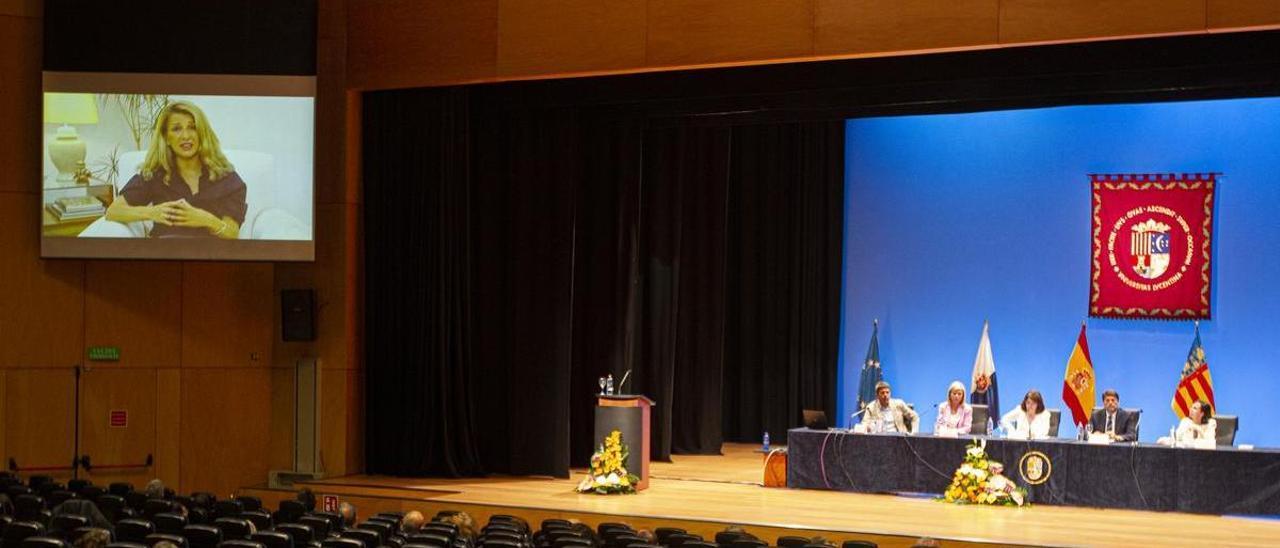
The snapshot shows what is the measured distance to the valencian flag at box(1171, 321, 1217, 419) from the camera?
42.2ft

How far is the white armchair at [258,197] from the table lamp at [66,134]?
1.27 ft

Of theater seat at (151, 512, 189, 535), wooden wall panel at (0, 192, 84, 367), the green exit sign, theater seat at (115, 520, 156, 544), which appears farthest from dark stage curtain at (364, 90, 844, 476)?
theater seat at (115, 520, 156, 544)

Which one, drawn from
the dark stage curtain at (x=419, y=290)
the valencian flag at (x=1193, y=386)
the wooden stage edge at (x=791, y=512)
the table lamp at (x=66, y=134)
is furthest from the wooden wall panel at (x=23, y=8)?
the valencian flag at (x=1193, y=386)

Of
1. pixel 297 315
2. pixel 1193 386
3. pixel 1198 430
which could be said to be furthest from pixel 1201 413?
pixel 297 315

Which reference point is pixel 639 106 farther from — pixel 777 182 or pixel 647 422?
pixel 777 182

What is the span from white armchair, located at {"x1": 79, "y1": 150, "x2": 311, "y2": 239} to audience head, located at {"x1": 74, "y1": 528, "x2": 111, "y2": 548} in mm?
6931

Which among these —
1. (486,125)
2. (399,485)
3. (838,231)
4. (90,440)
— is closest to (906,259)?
(838,231)

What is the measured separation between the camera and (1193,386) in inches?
508

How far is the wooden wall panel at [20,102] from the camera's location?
1214cm

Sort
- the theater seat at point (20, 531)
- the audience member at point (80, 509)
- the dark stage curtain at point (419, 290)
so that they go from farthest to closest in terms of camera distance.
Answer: the dark stage curtain at point (419, 290), the audience member at point (80, 509), the theater seat at point (20, 531)

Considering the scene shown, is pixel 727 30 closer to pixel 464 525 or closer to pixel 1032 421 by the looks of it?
pixel 1032 421

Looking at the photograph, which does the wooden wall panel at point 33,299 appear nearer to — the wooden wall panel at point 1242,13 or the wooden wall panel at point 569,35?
the wooden wall panel at point 569,35

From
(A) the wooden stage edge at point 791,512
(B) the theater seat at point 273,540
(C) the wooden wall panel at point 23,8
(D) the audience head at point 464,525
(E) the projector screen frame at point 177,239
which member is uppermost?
(C) the wooden wall panel at point 23,8

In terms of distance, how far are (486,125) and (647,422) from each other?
3068 mm
